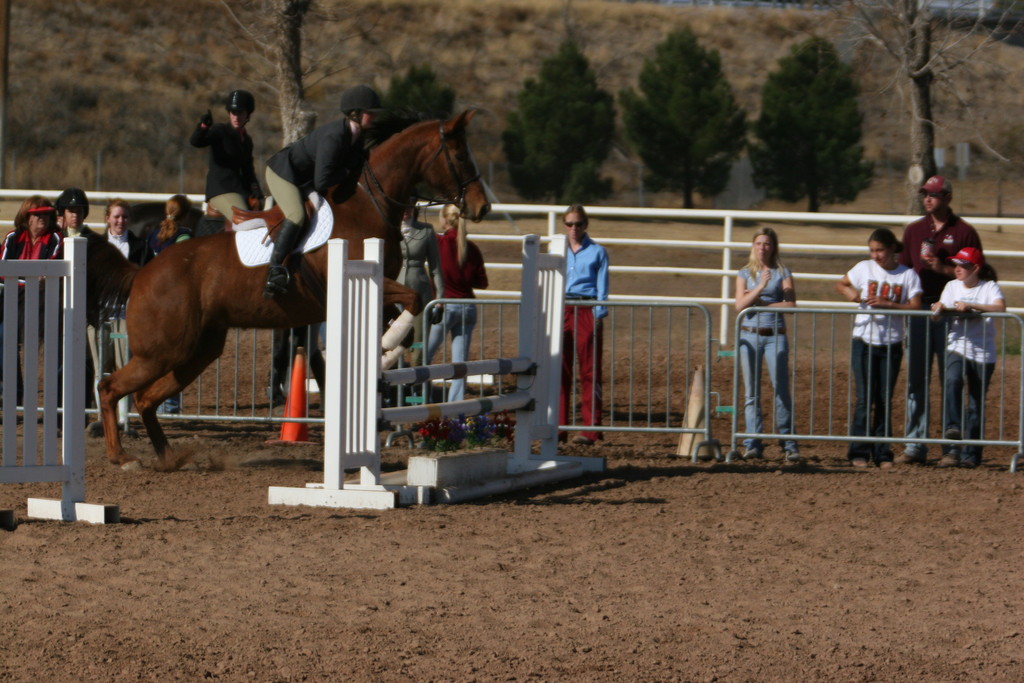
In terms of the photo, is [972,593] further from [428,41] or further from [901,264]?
[428,41]

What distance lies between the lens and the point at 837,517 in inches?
308

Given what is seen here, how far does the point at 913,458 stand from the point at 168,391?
522 centimetres

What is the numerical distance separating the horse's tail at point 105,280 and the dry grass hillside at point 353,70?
104 feet

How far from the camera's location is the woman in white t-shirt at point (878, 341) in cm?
1008

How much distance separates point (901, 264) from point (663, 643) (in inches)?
236

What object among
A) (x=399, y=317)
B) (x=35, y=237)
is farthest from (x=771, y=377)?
(x=35, y=237)

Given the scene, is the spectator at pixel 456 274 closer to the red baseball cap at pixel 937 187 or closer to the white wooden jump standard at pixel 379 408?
the white wooden jump standard at pixel 379 408

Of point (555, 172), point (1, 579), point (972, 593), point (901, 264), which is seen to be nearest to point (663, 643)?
point (972, 593)

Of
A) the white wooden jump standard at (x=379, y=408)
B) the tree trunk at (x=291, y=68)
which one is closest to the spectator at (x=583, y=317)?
the white wooden jump standard at (x=379, y=408)

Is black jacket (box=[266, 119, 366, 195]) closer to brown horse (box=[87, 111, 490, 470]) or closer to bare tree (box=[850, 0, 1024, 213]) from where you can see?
brown horse (box=[87, 111, 490, 470])

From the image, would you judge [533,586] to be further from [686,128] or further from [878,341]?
[686,128]

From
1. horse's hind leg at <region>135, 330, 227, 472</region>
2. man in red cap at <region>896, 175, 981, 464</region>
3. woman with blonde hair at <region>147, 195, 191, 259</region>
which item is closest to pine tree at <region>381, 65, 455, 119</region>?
woman with blonde hair at <region>147, 195, 191, 259</region>

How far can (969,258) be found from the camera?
32.8ft

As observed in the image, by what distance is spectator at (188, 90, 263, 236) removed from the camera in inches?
405
